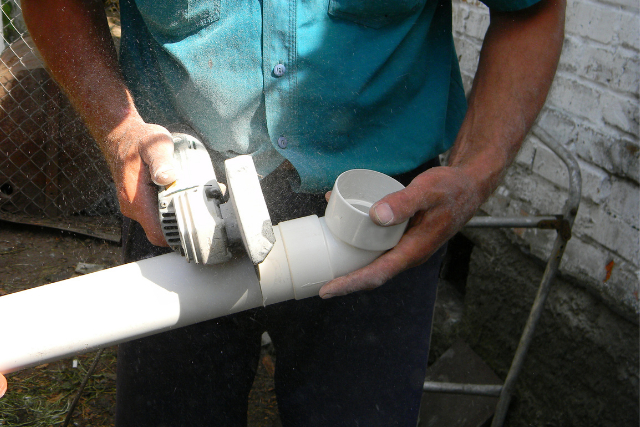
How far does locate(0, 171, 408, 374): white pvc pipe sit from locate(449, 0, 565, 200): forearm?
432mm

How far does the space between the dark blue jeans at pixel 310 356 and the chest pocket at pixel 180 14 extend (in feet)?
1.40

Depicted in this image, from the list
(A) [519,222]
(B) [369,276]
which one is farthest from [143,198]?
(A) [519,222]

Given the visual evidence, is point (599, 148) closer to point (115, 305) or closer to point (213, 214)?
point (213, 214)

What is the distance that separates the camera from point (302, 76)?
4.24ft

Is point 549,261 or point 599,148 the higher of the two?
point 599,148

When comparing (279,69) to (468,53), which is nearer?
(279,69)

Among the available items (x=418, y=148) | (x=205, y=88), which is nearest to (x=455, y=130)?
(x=418, y=148)

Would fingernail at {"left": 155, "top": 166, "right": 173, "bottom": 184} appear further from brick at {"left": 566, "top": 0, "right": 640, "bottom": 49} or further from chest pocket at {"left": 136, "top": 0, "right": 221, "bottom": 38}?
brick at {"left": 566, "top": 0, "right": 640, "bottom": 49}

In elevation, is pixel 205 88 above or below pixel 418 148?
above

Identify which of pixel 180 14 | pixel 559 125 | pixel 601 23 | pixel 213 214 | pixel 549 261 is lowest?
pixel 549 261

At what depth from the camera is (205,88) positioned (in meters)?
1.27

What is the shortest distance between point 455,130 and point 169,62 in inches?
32.6

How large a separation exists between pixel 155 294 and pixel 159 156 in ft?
1.01

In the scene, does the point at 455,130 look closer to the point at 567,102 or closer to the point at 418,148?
the point at 418,148
